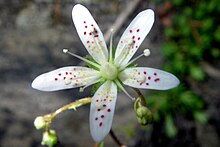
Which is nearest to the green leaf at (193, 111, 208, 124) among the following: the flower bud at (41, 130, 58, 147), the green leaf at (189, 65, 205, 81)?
the green leaf at (189, 65, 205, 81)

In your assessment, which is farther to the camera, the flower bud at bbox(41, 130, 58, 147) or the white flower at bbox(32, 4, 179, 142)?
the flower bud at bbox(41, 130, 58, 147)

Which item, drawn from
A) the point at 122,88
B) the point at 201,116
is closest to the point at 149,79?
the point at 122,88

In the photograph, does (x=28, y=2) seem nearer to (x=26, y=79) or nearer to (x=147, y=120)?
(x=26, y=79)

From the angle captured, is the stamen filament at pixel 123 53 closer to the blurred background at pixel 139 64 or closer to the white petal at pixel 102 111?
the white petal at pixel 102 111

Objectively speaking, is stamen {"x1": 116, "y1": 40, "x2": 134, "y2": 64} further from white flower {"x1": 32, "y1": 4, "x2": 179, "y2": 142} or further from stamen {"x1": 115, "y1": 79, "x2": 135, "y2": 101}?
stamen {"x1": 115, "y1": 79, "x2": 135, "y2": 101}

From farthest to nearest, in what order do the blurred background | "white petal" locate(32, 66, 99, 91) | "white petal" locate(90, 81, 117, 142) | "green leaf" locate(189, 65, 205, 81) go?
1. "green leaf" locate(189, 65, 205, 81)
2. the blurred background
3. "white petal" locate(32, 66, 99, 91)
4. "white petal" locate(90, 81, 117, 142)

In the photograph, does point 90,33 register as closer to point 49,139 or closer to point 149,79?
point 149,79
